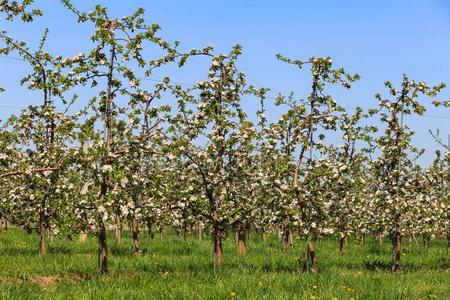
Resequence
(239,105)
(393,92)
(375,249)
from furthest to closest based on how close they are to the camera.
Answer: (375,249) < (393,92) < (239,105)

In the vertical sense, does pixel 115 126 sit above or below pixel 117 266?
above

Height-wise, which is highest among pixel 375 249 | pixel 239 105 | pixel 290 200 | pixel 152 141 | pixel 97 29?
pixel 97 29

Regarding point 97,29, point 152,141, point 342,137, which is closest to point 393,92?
point 342,137

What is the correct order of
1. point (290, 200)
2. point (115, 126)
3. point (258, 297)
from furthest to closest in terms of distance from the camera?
point (290, 200) < point (115, 126) < point (258, 297)

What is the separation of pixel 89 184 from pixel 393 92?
8.47m

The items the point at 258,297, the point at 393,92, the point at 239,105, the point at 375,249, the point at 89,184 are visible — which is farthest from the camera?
the point at 375,249

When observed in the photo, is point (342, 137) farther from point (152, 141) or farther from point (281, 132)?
point (152, 141)

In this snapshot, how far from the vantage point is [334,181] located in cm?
1244

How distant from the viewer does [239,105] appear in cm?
1324

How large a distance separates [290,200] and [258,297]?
15.2 feet

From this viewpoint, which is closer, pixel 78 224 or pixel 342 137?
pixel 78 224

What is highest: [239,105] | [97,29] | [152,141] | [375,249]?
[97,29]

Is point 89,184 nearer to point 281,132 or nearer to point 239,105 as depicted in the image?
point 239,105

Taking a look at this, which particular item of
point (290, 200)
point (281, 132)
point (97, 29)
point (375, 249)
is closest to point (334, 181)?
point (290, 200)
